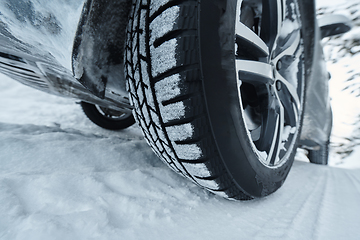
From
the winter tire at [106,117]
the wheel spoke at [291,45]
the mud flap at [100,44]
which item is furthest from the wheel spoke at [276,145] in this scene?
the winter tire at [106,117]

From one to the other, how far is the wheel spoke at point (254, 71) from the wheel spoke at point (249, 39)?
5 cm

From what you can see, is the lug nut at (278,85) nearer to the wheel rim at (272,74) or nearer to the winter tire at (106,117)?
the wheel rim at (272,74)

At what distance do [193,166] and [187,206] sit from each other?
0.59 feet

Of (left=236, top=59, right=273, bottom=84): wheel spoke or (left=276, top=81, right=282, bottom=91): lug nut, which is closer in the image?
(left=236, top=59, right=273, bottom=84): wheel spoke

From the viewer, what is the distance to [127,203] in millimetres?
633

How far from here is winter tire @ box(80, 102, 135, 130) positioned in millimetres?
1680

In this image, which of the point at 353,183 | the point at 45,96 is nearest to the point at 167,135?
the point at 353,183

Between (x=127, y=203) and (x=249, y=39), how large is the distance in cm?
68

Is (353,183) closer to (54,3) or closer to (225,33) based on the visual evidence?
(225,33)

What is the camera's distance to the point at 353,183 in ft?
3.92

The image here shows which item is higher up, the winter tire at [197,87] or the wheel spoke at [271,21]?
the wheel spoke at [271,21]

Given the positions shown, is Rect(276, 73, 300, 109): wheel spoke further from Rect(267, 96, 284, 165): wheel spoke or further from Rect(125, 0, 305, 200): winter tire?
Rect(125, 0, 305, 200): winter tire

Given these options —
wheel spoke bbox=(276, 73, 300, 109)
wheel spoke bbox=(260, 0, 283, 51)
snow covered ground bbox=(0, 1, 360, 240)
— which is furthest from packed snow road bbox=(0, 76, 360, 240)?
wheel spoke bbox=(260, 0, 283, 51)

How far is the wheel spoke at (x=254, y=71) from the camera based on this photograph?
2.23 ft
